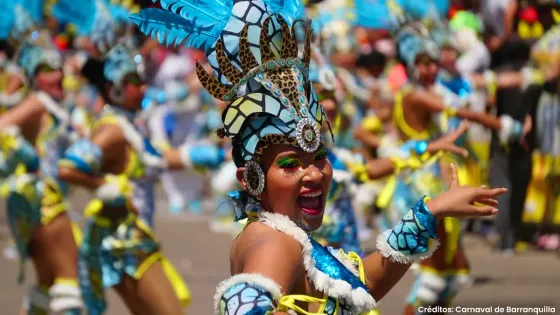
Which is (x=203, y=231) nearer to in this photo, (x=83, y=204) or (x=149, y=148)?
(x=83, y=204)

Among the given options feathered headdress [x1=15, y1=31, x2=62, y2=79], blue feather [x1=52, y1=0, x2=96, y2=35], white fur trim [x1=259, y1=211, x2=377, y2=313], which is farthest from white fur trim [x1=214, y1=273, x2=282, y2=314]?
blue feather [x1=52, y1=0, x2=96, y2=35]

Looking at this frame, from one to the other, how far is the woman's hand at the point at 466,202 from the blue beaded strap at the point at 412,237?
1.6 inches

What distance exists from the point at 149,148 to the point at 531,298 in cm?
341

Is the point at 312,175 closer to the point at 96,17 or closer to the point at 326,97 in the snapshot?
the point at 326,97

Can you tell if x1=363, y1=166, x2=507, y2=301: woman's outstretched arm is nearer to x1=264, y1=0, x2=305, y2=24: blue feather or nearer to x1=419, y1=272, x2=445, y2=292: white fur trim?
x1=264, y1=0, x2=305, y2=24: blue feather

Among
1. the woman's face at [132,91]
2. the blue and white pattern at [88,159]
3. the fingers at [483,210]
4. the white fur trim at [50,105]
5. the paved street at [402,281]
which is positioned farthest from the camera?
the paved street at [402,281]

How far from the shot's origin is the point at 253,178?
3350 mm

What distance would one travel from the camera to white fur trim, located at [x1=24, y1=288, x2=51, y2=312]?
21.4 ft

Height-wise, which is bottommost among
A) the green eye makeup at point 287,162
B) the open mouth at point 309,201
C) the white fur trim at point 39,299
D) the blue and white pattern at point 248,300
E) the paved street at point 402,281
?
the paved street at point 402,281

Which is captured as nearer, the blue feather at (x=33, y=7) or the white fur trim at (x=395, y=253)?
the white fur trim at (x=395, y=253)

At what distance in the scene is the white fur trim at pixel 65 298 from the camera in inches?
253

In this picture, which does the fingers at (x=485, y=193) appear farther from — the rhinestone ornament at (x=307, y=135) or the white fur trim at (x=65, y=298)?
the white fur trim at (x=65, y=298)

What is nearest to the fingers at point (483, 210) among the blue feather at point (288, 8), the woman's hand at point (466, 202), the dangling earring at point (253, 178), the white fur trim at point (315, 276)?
the woman's hand at point (466, 202)

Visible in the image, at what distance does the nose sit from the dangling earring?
13 cm
